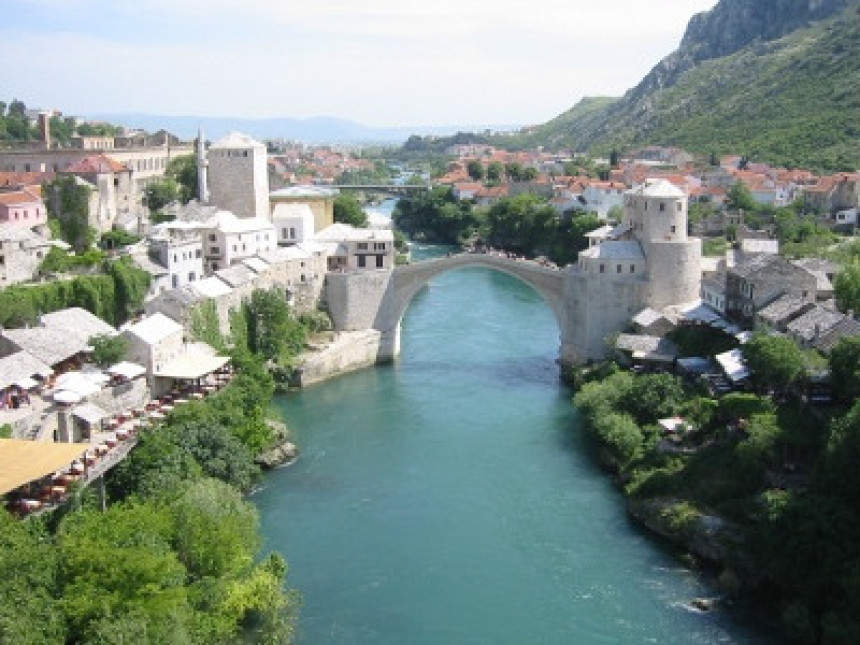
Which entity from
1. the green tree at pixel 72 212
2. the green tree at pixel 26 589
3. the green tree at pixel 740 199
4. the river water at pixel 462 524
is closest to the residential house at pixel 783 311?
the river water at pixel 462 524

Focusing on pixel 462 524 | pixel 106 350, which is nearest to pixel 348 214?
pixel 106 350

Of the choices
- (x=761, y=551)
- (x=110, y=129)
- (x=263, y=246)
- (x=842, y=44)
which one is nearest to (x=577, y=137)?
(x=842, y=44)

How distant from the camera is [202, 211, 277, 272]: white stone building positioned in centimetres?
3019

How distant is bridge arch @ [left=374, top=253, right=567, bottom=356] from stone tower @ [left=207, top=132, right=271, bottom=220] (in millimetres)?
6544

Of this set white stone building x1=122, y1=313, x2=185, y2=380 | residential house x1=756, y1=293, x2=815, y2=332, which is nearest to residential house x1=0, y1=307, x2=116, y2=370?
white stone building x1=122, y1=313, x2=185, y2=380

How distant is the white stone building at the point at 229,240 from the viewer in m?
30.2

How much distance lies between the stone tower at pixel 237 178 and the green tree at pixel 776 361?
1993cm

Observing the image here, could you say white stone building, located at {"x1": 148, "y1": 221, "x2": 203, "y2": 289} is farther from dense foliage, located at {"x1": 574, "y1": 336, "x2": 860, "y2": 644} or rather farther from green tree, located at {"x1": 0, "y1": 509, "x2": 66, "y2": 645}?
green tree, located at {"x1": 0, "y1": 509, "x2": 66, "y2": 645}

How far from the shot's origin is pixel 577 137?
11562cm

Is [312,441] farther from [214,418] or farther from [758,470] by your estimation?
[758,470]

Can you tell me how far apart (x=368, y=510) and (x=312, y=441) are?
424cm

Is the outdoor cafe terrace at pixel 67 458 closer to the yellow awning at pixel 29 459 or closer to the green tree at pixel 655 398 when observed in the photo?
the yellow awning at pixel 29 459

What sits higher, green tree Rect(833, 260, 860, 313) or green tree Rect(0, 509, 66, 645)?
green tree Rect(833, 260, 860, 313)

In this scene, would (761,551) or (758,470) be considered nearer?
(761,551)
